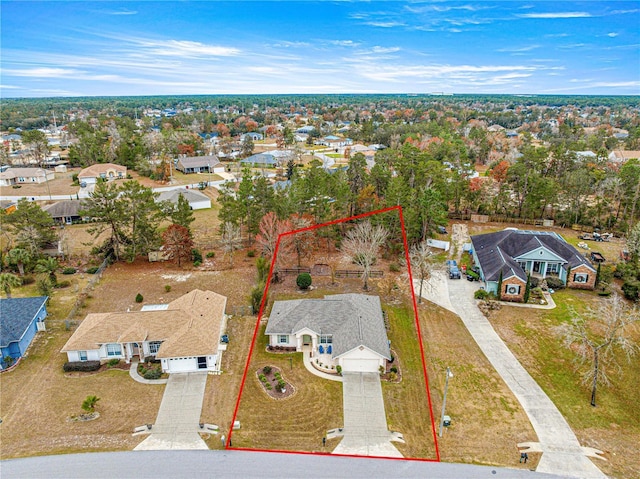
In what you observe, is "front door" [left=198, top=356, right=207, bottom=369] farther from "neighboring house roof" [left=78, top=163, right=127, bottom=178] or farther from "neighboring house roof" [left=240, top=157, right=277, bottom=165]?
"neighboring house roof" [left=240, top=157, right=277, bottom=165]

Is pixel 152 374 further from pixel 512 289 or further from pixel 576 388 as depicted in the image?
pixel 512 289

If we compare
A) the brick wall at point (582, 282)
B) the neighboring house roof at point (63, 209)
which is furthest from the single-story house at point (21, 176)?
the brick wall at point (582, 282)

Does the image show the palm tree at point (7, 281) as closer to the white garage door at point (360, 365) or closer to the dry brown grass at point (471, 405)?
the white garage door at point (360, 365)

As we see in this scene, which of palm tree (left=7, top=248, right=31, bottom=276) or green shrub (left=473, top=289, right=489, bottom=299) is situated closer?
green shrub (left=473, top=289, right=489, bottom=299)

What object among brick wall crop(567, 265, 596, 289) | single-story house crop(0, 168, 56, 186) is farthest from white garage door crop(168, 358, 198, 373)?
single-story house crop(0, 168, 56, 186)

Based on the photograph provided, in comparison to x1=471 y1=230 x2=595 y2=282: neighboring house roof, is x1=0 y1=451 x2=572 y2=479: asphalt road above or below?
below

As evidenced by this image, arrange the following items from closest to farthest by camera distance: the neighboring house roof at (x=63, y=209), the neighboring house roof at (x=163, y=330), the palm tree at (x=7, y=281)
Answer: the neighboring house roof at (x=163, y=330), the palm tree at (x=7, y=281), the neighboring house roof at (x=63, y=209)
